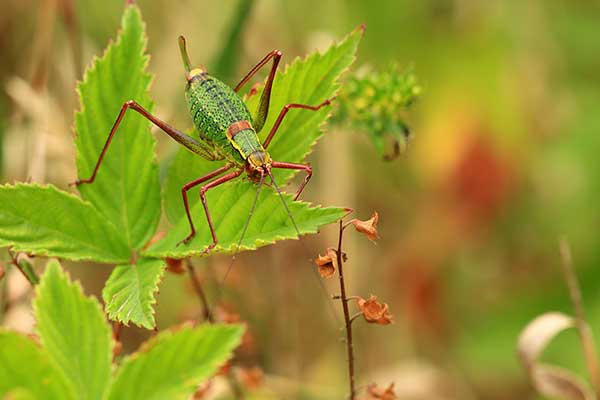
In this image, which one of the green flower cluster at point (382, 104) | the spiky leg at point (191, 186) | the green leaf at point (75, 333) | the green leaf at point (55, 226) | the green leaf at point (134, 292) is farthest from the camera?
the green flower cluster at point (382, 104)

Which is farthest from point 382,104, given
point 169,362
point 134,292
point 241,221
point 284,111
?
point 169,362

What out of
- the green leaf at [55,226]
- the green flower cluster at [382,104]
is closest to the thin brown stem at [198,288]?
the green leaf at [55,226]

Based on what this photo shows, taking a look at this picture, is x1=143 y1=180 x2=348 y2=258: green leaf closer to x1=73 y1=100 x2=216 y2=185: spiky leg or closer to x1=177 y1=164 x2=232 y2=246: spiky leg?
x1=177 y1=164 x2=232 y2=246: spiky leg

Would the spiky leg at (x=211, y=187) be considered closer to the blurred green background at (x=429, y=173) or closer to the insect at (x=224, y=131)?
the insect at (x=224, y=131)

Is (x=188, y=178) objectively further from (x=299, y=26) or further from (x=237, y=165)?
(x=299, y=26)

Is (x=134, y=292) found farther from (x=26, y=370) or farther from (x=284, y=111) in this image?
(x=284, y=111)
